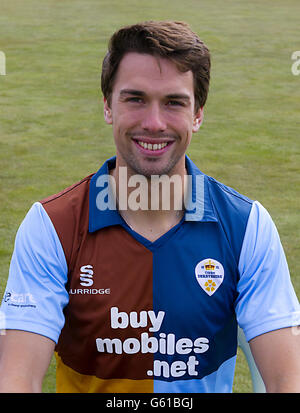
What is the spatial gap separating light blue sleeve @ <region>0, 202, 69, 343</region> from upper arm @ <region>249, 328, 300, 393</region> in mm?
686

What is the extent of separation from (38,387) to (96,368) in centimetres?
36

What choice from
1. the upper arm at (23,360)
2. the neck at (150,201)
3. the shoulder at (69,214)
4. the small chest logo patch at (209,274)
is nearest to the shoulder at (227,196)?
the neck at (150,201)

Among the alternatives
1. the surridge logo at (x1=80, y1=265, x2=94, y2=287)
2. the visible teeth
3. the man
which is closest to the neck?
the man

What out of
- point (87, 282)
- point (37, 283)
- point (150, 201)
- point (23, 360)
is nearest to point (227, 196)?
point (150, 201)

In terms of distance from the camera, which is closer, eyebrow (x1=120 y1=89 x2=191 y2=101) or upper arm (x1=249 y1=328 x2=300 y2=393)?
upper arm (x1=249 y1=328 x2=300 y2=393)

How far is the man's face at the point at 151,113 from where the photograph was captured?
8.13 feet

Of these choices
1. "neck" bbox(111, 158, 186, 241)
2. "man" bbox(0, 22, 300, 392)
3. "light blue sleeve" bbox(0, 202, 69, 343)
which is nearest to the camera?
"light blue sleeve" bbox(0, 202, 69, 343)

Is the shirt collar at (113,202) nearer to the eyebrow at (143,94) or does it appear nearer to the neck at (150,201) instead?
the neck at (150,201)

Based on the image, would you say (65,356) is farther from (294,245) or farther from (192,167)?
(294,245)

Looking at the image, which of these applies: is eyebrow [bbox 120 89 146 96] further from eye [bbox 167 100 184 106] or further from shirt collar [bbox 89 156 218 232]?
shirt collar [bbox 89 156 218 232]

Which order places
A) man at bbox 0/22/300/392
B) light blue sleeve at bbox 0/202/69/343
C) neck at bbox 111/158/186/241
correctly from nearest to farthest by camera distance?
light blue sleeve at bbox 0/202/69/343
man at bbox 0/22/300/392
neck at bbox 111/158/186/241

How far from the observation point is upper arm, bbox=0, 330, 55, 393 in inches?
88.3

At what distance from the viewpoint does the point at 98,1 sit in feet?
71.3
